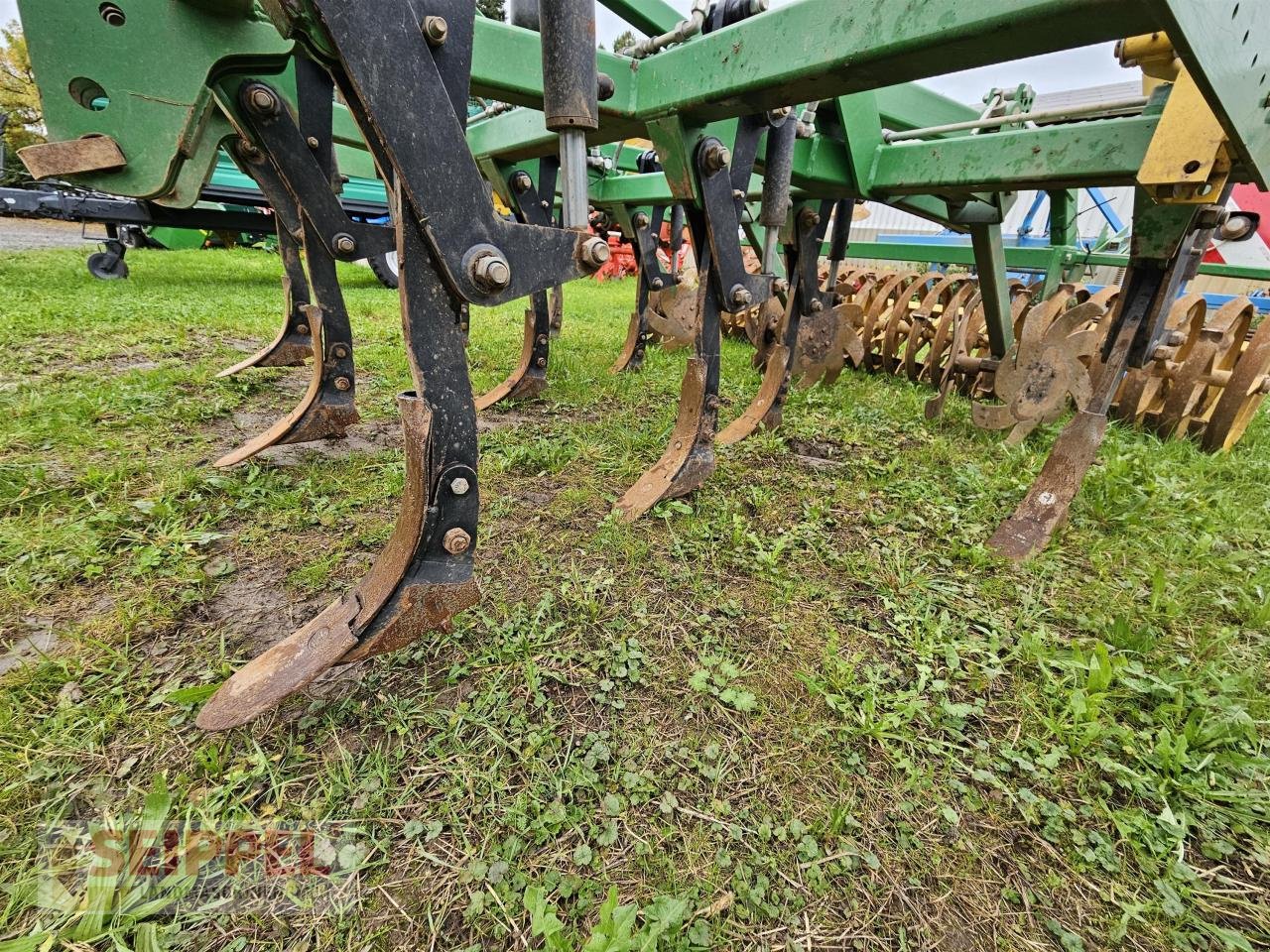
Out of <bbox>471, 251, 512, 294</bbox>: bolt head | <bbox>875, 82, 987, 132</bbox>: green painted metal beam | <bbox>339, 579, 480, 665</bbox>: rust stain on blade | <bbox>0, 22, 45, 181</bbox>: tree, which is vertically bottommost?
<bbox>339, 579, 480, 665</bbox>: rust stain on blade

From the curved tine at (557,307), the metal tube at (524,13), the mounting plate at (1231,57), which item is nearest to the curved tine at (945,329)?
the mounting plate at (1231,57)

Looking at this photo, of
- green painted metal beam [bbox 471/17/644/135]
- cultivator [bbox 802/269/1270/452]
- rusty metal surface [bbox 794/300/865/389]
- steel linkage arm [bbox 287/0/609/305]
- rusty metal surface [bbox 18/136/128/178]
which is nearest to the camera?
steel linkage arm [bbox 287/0/609/305]

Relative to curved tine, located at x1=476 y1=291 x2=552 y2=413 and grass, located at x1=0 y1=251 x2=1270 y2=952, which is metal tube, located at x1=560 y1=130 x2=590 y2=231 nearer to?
grass, located at x1=0 y1=251 x2=1270 y2=952

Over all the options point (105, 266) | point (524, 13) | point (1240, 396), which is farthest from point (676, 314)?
point (105, 266)

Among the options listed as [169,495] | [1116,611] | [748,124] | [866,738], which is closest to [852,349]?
[748,124]

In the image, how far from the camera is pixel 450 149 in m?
0.97

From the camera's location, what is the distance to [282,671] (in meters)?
1.12

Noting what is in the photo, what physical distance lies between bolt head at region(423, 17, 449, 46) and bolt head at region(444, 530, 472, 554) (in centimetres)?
87

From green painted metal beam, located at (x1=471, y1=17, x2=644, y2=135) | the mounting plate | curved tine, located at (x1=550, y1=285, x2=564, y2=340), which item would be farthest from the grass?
curved tine, located at (x1=550, y1=285, x2=564, y2=340)

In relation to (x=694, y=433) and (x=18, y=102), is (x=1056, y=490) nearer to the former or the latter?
(x=694, y=433)

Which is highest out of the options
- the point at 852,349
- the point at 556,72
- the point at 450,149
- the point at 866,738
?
the point at 556,72

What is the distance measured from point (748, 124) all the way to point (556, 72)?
103 cm

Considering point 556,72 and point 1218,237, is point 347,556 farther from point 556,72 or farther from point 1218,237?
point 1218,237

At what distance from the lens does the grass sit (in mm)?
908
